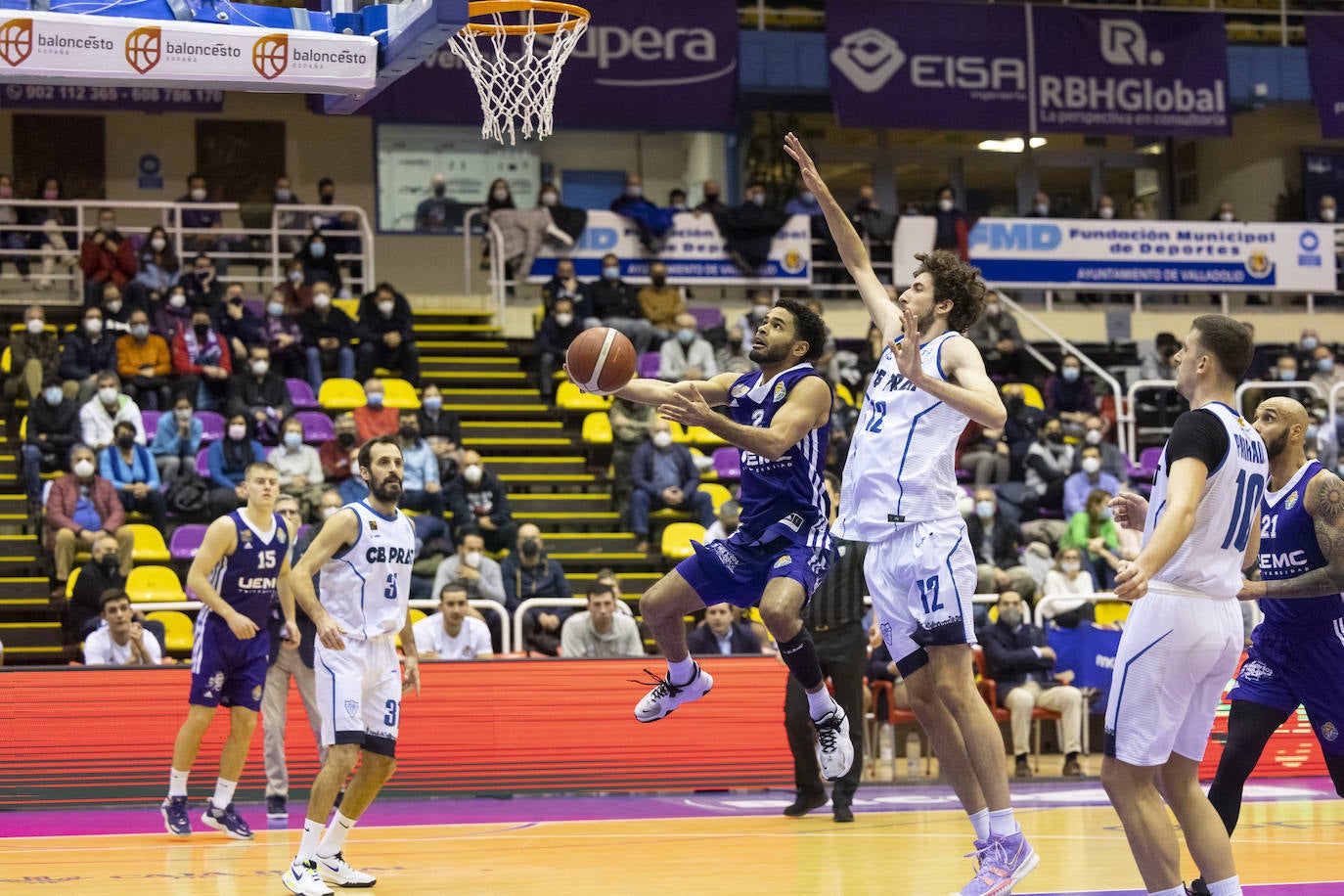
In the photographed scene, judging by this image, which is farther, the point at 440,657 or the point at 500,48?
the point at 440,657

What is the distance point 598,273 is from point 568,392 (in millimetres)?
2702

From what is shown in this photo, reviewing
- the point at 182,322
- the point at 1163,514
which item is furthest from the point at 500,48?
the point at 182,322

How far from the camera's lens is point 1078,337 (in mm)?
22906

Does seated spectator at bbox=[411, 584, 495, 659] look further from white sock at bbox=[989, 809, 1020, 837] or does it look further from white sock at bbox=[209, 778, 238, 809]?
white sock at bbox=[989, 809, 1020, 837]

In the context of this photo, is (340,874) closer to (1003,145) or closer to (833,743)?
(833,743)

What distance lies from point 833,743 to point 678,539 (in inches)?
351

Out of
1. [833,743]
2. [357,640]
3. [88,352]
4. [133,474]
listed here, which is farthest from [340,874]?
[88,352]

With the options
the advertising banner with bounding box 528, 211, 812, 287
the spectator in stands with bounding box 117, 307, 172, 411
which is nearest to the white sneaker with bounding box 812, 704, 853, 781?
the spectator in stands with bounding box 117, 307, 172, 411

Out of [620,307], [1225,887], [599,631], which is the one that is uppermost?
[620,307]

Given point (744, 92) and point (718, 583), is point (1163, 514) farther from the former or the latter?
point (744, 92)

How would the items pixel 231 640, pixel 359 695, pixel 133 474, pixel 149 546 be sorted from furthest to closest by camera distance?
pixel 133 474
pixel 149 546
pixel 231 640
pixel 359 695

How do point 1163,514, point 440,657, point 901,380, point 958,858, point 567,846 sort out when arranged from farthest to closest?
1. point 440,657
2. point 567,846
3. point 958,858
4. point 901,380
5. point 1163,514

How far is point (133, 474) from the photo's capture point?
1525 centimetres

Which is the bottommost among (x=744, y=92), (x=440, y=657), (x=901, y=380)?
(x=440, y=657)
